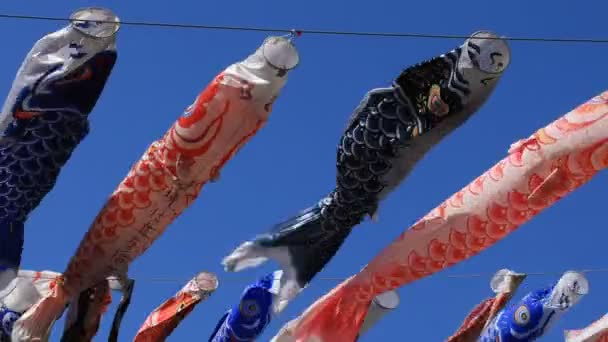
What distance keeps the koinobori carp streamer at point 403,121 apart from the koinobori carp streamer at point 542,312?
1.97 m

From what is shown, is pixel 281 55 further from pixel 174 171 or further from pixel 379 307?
pixel 379 307

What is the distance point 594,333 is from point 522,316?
60 cm

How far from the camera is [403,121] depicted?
7.04 meters

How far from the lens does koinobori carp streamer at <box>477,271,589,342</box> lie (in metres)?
8.70

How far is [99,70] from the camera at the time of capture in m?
7.16

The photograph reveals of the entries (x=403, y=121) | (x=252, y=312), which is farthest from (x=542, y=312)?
(x=403, y=121)

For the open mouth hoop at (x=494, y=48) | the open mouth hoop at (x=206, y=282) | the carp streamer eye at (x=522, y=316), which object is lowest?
the open mouth hoop at (x=206, y=282)

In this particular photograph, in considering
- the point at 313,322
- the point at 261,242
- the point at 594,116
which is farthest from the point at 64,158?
the point at 594,116

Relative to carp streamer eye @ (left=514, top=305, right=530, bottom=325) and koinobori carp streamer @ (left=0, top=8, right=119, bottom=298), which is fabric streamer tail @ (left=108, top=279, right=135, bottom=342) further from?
carp streamer eye @ (left=514, top=305, right=530, bottom=325)

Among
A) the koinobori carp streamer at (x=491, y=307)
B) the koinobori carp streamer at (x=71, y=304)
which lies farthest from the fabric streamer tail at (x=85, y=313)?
the koinobori carp streamer at (x=491, y=307)

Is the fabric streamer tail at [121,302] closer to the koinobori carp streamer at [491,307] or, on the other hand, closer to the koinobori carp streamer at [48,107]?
the koinobori carp streamer at [48,107]

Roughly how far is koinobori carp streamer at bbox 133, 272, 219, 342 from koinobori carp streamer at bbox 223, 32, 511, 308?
1748 millimetres

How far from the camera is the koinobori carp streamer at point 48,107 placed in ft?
23.2

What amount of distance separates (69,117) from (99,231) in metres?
0.78
